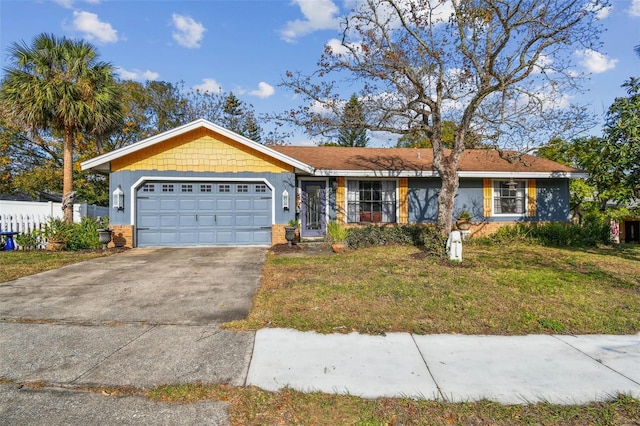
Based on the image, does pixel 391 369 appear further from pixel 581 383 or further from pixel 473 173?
pixel 473 173

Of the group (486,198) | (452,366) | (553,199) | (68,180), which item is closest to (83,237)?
(68,180)

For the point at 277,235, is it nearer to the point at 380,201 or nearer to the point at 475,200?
the point at 380,201

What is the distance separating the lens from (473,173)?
1280cm

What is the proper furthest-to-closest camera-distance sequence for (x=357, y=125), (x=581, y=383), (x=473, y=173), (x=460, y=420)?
(x=473, y=173)
(x=357, y=125)
(x=581, y=383)
(x=460, y=420)

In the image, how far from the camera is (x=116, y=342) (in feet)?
13.1

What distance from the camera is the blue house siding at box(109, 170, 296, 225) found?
11383mm

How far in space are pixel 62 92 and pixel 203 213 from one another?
6059 millimetres

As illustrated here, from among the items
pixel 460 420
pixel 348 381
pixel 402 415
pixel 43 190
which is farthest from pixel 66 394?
pixel 43 190

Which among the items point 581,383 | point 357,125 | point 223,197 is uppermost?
point 357,125

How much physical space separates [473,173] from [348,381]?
37.4ft

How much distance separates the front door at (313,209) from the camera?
513 inches

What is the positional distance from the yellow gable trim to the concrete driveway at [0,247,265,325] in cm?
355

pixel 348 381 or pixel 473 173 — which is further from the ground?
pixel 473 173

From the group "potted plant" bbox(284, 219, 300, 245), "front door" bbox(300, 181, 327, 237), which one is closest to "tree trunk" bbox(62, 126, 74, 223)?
"potted plant" bbox(284, 219, 300, 245)
